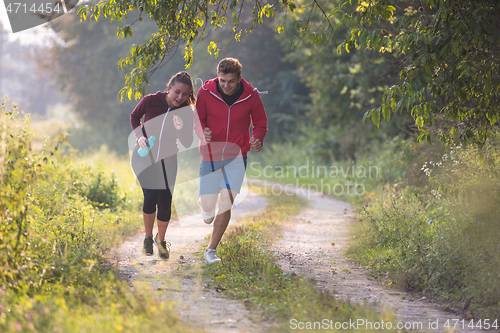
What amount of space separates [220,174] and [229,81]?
1.05 meters

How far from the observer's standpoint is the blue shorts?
5.19 m

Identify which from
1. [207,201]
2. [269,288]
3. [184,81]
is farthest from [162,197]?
[269,288]

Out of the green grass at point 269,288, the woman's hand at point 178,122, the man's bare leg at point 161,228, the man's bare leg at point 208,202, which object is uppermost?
the woman's hand at point 178,122

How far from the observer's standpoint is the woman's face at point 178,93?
5.20 metres

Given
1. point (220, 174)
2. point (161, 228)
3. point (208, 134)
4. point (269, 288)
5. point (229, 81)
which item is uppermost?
point (229, 81)

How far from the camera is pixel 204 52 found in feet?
91.1

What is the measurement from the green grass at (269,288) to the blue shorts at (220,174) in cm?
78

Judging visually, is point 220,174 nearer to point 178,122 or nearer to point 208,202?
point 208,202

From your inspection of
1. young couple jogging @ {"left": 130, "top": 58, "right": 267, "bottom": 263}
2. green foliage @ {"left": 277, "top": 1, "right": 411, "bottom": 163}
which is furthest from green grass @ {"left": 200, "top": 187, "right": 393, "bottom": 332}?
green foliage @ {"left": 277, "top": 1, "right": 411, "bottom": 163}

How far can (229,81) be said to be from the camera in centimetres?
498

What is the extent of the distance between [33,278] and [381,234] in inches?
179

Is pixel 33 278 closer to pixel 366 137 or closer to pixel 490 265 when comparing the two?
pixel 490 265

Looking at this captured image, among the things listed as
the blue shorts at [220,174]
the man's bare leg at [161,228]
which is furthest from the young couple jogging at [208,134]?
the man's bare leg at [161,228]

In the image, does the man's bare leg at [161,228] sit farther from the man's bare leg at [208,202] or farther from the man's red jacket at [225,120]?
the man's red jacket at [225,120]
